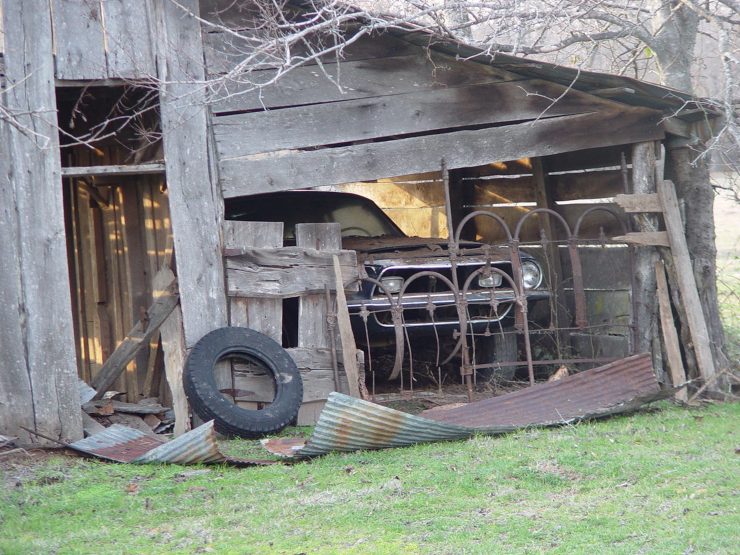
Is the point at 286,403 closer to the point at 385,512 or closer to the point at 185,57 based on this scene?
the point at 385,512

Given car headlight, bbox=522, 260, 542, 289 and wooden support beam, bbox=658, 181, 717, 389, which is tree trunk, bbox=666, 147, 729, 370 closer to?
wooden support beam, bbox=658, 181, 717, 389

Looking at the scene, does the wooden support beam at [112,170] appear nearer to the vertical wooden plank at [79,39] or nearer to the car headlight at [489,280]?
the vertical wooden plank at [79,39]

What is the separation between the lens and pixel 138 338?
7949mm

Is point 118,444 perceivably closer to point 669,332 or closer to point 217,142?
point 217,142

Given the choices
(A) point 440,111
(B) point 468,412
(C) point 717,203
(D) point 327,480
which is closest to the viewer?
(D) point 327,480

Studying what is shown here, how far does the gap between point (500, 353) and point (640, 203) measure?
6.27 feet

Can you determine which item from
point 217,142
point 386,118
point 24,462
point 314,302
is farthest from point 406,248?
point 24,462

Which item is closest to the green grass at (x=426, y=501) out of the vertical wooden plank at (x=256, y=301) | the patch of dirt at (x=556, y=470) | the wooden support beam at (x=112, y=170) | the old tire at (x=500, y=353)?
the patch of dirt at (x=556, y=470)

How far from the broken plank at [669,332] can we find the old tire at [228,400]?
3384 mm

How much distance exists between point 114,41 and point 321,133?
1886mm

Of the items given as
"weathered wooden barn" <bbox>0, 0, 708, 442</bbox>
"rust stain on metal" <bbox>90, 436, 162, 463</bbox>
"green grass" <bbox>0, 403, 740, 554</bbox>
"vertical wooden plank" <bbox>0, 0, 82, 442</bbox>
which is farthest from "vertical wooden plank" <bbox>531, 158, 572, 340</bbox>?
"vertical wooden plank" <bbox>0, 0, 82, 442</bbox>

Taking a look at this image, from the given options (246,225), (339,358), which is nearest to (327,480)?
(339,358)

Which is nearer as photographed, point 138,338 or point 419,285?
point 138,338

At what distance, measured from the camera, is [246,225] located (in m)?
7.79
